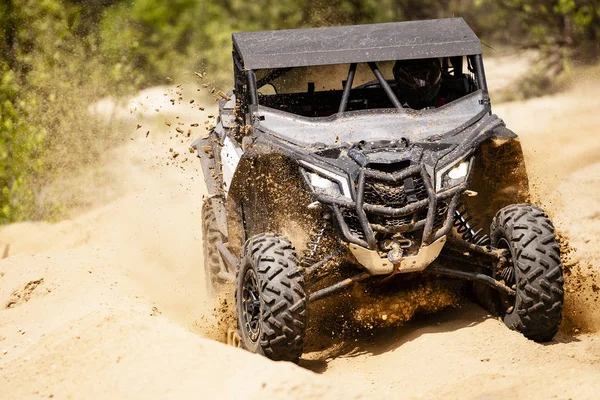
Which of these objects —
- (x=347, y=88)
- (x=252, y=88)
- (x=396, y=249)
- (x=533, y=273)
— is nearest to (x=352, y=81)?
(x=347, y=88)

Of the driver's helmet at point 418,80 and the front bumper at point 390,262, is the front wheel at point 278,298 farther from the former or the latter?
the driver's helmet at point 418,80

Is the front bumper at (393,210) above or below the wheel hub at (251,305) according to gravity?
above

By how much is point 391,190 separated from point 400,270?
20.8 inches

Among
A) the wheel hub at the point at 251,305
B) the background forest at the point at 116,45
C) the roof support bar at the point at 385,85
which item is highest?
the roof support bar at the point at 385,85

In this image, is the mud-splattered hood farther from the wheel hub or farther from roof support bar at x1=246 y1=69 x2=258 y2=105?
the wheel hub

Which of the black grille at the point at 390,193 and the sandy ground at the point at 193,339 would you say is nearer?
the sandy ground at the point at 193,339

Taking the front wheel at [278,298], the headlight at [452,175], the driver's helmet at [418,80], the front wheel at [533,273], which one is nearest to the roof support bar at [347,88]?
the driver's helmet at [418,80]

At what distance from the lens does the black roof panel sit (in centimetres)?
862

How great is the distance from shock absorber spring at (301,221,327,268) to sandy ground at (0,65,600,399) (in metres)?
0.72

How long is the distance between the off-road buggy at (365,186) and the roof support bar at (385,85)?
0.01 meters

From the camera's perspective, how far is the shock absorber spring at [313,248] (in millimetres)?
7602

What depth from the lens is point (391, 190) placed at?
7.22m

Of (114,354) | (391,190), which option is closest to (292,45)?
(391,190)

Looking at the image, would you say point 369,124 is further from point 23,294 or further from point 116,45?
point 116,45
